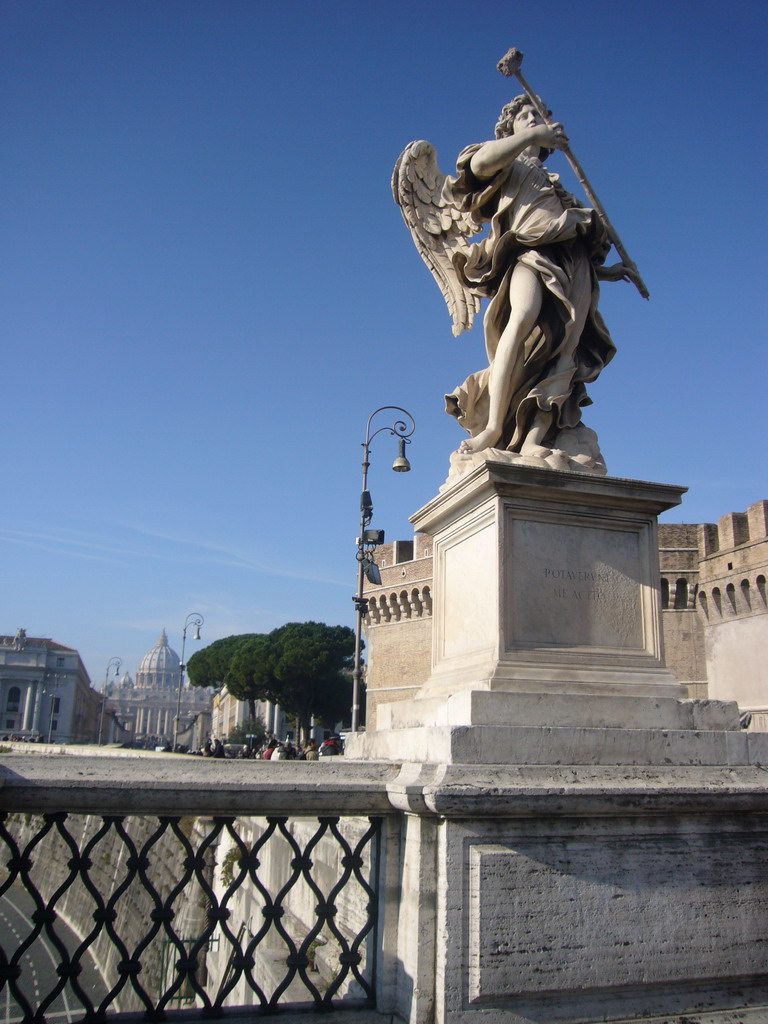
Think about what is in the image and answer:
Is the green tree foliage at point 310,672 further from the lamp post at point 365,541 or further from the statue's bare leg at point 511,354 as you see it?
the statue's bare leg at point 511,354

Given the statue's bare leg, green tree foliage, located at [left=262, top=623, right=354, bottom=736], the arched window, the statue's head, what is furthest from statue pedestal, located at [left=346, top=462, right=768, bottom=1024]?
green tree foliage, located at [left=262, top=623, right=354, bottom=736]

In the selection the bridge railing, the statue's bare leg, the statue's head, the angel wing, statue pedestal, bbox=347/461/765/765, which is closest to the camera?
the bridge railing

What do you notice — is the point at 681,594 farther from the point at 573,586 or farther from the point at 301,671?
the point at 301,671

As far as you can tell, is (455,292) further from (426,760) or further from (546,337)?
(426,760)

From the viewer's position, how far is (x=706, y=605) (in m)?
30.3

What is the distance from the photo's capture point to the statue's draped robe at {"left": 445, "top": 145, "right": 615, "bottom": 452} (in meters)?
4.51

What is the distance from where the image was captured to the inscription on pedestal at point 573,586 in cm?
382

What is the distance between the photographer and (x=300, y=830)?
4.75 m

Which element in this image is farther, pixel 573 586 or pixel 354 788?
pixel 573 586

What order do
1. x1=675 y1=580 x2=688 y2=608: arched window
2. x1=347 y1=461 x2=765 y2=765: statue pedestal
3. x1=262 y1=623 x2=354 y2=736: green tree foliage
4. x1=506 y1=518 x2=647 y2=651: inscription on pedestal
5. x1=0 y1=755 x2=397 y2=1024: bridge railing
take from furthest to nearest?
x1=262 y1=623 x2=354 y2=736: green tree foliage < x1=675 y1=580 x2=688 y2=608: arched window < x1=506 y1=518 x2=647 y2=651: inscription on pedestal < x1=347 y1=461 x2=765 y2=765: statue pedestal < x1=0 y1=755 x2=397 y2=1024: bridge railing

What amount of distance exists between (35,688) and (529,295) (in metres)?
107

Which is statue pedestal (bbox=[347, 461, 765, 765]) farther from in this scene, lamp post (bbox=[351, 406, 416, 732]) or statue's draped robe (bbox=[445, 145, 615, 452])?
lamp post (bbox=[351, 406, 416, 732])

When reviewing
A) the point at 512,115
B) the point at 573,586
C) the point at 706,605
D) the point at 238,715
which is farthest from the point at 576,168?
the point at 238,715

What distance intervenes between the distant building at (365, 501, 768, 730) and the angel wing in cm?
2092
